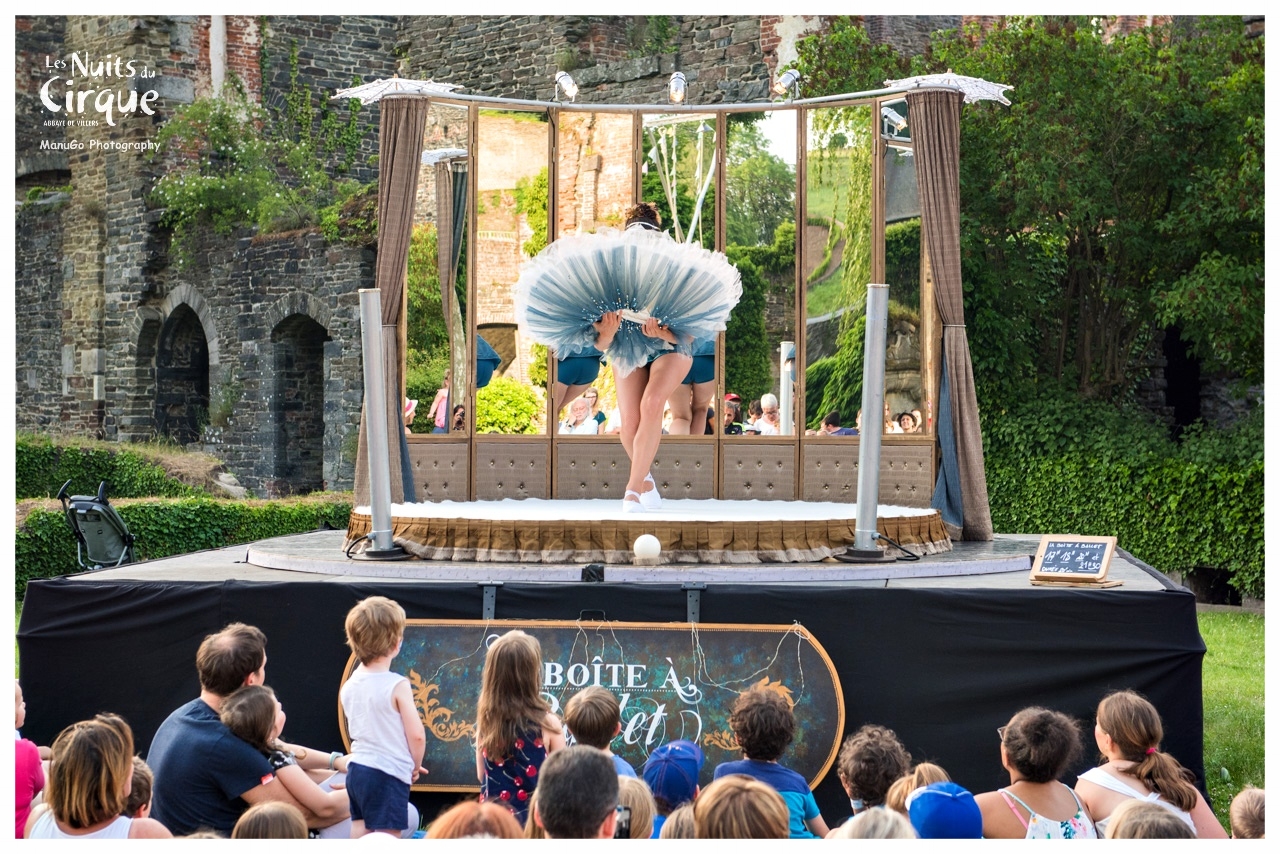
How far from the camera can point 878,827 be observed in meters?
2.75

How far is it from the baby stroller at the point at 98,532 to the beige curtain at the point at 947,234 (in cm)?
464

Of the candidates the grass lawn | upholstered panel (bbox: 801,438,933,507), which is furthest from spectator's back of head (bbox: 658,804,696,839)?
upholstered panel (bbox: 801,438,933,507)

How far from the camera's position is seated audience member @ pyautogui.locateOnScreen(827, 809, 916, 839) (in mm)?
2738

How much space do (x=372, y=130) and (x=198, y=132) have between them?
10.1 ft

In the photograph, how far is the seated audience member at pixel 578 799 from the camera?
2988 millimetres

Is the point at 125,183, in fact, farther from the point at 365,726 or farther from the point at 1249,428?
the point at 365,726

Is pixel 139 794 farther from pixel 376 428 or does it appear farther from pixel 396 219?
pixel 396 219

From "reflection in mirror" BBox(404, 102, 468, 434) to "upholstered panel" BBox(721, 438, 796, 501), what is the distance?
5.69 feet

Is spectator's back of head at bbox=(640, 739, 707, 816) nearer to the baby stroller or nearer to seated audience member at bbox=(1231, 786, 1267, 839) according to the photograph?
seated audience member at bbox=(1231, 786, 1267, 839)

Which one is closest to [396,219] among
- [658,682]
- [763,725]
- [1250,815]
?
[658,682]

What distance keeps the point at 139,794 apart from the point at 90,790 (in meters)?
0.30

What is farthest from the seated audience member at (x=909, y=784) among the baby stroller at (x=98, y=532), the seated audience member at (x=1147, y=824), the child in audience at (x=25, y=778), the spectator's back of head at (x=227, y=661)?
the baby stroller at (x=98, y=532)

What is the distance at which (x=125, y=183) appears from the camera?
806 inches

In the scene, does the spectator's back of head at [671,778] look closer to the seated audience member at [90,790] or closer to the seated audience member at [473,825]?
the seated audience member at [473,825]
